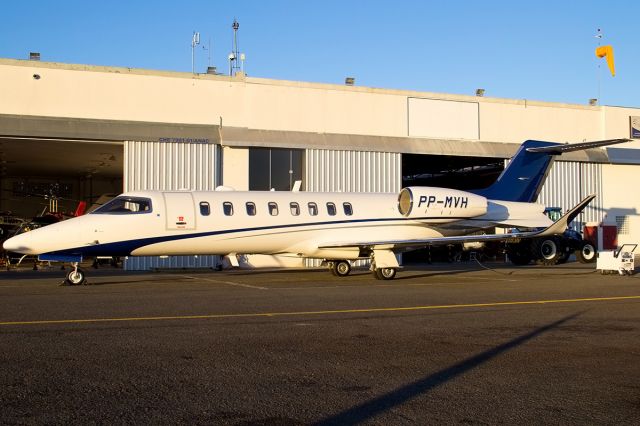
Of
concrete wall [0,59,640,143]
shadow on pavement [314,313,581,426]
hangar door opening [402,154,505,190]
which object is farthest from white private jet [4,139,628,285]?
hangar door opening [402,154,505,190]

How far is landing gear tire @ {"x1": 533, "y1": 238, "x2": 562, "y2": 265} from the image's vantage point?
31203 mm

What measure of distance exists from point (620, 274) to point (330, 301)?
45.4ft

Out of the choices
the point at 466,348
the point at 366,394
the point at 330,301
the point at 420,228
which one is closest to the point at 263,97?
the point at 420,228

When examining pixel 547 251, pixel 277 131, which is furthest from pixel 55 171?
pixel 547 251

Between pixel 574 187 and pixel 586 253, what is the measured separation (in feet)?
20.3

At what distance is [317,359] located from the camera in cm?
814

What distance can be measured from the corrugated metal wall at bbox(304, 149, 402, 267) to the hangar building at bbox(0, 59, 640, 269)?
5 cm

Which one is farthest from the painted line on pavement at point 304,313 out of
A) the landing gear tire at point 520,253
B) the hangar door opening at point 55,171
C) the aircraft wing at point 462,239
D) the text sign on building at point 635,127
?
the text sign on building at point 635,127

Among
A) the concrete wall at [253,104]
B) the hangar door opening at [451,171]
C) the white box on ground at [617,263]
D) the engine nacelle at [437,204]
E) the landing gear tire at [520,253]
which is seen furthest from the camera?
the hangar door opening at [451,171]

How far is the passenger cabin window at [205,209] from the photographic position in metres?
19.9

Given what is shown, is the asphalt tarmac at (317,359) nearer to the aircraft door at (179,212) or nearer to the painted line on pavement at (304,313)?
the painted line on pavement at (304,313)

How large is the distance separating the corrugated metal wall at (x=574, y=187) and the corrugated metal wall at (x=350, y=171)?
874 centimetres

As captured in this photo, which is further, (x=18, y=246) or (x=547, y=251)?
(x=547, y=251)

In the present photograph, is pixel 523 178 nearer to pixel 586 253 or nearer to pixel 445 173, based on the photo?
pixel 586 253
